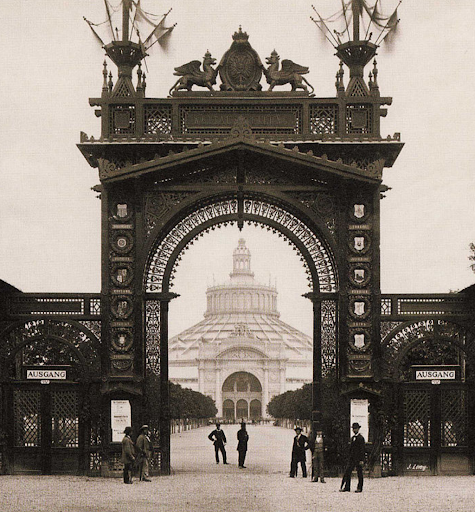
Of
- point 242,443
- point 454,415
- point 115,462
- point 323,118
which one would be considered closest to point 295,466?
point 242,443

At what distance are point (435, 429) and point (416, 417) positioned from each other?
527mm

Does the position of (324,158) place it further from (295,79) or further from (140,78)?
(140,78)

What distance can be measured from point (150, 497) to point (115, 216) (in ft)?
25.0

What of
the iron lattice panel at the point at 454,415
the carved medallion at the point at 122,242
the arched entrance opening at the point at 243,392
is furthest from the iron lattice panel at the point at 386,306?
the arched entrance opening at the point at 243,392

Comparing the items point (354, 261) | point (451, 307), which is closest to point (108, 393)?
point (354, 261)

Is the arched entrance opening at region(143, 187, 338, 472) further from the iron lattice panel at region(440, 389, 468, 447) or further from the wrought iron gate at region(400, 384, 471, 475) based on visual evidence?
the iron lattice panel at region(440, 389, 468, 447)

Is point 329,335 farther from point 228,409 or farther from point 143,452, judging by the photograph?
point 228,409

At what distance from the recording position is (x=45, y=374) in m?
24.1

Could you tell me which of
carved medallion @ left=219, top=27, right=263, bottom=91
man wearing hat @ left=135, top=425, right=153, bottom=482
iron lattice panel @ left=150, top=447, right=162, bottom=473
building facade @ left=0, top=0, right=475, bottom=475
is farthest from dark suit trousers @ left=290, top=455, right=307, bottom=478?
carved medallion @ left=219, top=27, right=263, bottom=91

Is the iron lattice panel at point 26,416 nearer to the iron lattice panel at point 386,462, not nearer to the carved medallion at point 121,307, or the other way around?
the carved medallion at point 121,307

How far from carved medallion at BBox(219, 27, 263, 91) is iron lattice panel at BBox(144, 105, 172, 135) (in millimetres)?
1628

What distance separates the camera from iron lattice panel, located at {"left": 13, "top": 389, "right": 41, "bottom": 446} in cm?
2409

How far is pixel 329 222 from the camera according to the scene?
24.5 m

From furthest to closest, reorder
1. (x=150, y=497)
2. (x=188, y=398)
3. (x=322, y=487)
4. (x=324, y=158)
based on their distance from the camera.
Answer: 1. (x=188, y=398)
2. (x=324, y=158)
3. (x=322, y=487)
4. (x=150, y=497)
